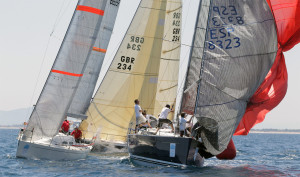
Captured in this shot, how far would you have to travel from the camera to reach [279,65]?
63.8 ft

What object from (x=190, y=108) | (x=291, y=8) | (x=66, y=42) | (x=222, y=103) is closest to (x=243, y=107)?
(x=222, y=103)

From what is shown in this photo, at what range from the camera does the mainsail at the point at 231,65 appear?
16.7 metres

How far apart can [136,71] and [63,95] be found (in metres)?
5.26

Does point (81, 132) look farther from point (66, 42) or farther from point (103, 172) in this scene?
point (103, 172)

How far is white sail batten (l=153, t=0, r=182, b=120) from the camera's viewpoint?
25.3 m

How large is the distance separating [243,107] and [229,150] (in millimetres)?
3236

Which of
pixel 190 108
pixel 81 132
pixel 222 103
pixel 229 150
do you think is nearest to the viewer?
pixel 222 103

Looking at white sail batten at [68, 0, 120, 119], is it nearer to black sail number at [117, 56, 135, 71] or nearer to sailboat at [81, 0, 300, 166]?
black sail number at [117, 56, 135, 71]

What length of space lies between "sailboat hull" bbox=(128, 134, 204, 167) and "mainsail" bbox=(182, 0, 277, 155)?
2.25 ft

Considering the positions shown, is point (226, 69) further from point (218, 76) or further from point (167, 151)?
point (167, 151)

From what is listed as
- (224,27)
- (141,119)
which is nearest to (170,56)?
(141,119)

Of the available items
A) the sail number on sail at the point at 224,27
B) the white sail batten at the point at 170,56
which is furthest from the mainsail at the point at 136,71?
the sail number on sail at the point at 224,27

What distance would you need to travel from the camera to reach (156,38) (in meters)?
25.2

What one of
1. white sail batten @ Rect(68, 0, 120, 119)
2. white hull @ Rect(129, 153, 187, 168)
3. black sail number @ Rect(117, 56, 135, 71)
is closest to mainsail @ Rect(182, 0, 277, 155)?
white hull @ Rect(129, 153, 187, 168)
